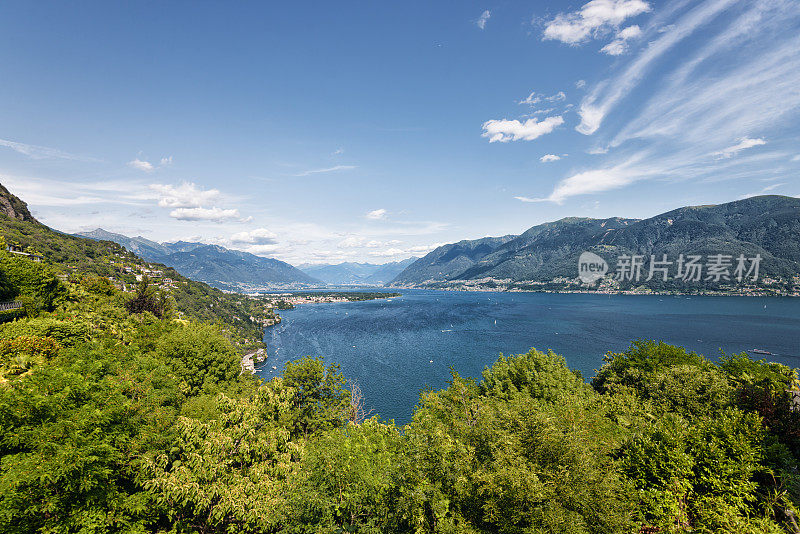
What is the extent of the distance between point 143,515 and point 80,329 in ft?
88.3

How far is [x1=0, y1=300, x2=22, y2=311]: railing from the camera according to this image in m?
34.1

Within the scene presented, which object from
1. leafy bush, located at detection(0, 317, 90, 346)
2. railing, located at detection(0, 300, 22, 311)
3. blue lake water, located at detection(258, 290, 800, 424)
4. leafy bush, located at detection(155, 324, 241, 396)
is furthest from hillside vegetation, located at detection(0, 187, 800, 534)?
blue lake water, located at detection(258, 290, 800, 424)

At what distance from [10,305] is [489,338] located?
11860cm

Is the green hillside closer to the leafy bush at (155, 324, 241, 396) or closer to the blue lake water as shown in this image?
the blue lake water

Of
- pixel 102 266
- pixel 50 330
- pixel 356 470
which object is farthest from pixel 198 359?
pixel 102 266

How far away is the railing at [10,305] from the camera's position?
3414 centimetres

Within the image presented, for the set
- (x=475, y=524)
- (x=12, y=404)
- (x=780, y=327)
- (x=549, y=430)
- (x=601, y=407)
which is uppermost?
(x=12, y=404)

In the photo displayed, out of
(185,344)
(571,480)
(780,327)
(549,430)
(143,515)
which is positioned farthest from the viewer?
(780,327)

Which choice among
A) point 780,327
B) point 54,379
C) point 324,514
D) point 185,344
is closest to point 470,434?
point 324,514

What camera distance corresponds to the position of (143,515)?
13.5 m

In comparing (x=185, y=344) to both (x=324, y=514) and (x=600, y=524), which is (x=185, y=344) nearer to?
(x=324, y=514)

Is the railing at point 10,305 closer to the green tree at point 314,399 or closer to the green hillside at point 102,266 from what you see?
the green tree at point 314,399

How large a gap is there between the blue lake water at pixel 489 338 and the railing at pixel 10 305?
53500 millimetres

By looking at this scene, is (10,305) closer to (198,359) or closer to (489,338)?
(198,359)
